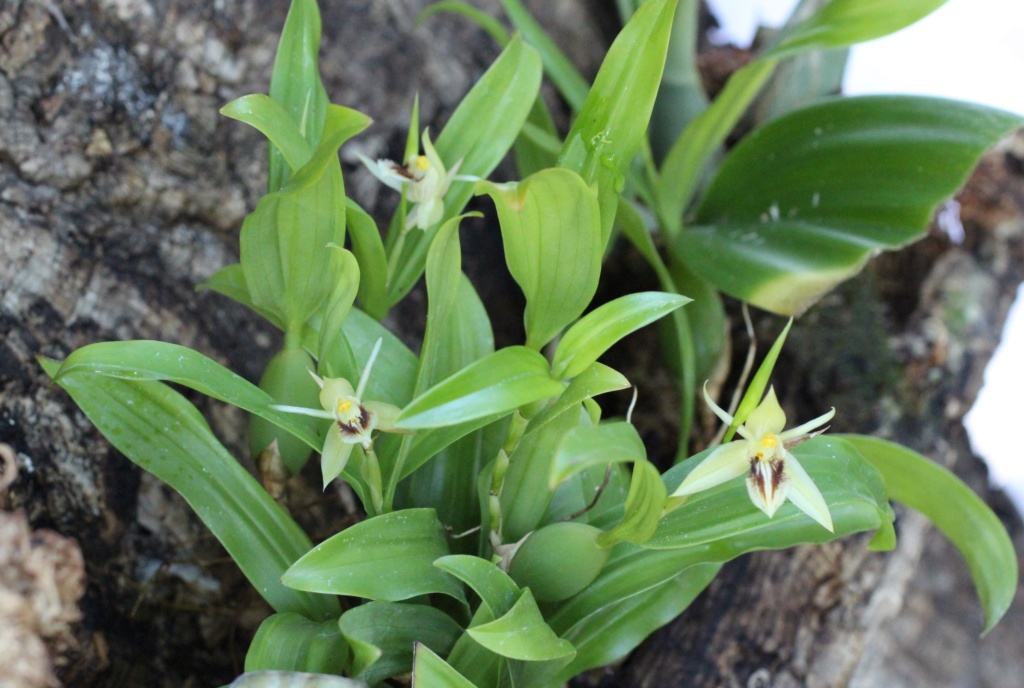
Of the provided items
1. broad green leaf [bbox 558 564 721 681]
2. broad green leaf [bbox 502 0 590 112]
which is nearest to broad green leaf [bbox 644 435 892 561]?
broad green leaf [bbox 558 564 721 681]

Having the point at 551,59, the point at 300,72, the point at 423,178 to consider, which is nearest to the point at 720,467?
the point at 423,178

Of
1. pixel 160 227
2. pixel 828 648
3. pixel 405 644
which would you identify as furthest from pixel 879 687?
pixel 160 227

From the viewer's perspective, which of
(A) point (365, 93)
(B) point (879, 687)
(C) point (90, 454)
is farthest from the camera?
(B) point (879, 687)

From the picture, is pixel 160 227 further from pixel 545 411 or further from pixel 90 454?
pixel 545 411

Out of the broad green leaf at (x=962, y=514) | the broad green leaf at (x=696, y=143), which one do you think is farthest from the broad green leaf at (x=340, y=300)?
the broad green leaf at (x=696, y=143)

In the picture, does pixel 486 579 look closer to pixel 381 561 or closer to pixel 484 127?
pixel 381 561

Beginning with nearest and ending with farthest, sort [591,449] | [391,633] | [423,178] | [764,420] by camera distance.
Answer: [591,449], [764,420], [391,633], [423,178]
